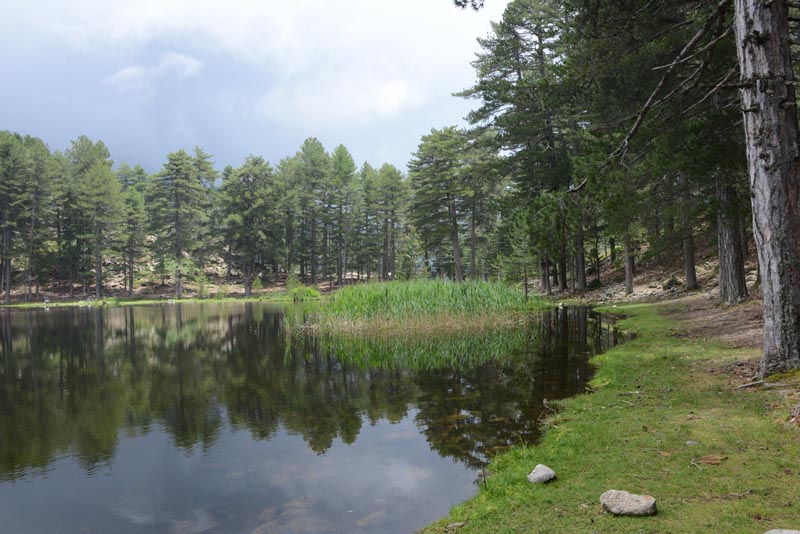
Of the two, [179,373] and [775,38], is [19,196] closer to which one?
[179,373]

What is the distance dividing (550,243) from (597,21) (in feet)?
17.9

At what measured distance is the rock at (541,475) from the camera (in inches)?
184

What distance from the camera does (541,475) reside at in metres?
4.71

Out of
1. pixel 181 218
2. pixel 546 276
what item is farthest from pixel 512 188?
pixel 181 218

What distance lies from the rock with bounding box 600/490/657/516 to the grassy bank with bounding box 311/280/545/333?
1377 cm

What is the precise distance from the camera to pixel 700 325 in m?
14.2

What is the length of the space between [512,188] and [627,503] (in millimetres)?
40723

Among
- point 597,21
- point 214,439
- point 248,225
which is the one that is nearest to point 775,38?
point 597,21

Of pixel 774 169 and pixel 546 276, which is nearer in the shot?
pixel 774 169

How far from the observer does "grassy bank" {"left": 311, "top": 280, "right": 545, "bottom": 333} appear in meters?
17.9

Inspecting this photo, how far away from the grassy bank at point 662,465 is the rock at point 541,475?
67 mm

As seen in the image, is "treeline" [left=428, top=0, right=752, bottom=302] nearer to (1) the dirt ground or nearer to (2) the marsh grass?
(1) the dirt ground

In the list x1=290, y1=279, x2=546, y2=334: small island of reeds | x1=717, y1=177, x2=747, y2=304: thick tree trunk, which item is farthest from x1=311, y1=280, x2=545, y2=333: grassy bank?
x1=717, y1=177, x2=747, y2=304: thick tree trunk

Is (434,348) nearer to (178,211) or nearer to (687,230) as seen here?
(687,230)
